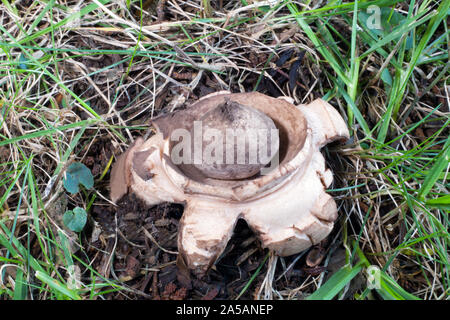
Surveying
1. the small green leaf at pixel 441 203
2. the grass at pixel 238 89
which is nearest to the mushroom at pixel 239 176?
the grass at pixel 238 89

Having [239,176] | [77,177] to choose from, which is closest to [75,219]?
[77,177]

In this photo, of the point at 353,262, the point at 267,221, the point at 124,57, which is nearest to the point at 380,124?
the point at 353,262

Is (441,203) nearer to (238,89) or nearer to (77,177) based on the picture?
(238,89)

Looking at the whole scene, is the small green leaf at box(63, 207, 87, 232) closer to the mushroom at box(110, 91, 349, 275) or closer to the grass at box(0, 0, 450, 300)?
the grass at box(0, 0, 450, 300)

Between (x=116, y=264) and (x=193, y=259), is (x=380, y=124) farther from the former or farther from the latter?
(x=116, y=264)

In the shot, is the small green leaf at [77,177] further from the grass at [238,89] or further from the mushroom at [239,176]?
the mushroom at [239,176]

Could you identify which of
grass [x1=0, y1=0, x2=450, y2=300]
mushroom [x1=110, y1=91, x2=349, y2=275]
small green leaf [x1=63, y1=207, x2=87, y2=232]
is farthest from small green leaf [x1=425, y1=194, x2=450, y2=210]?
small green leaf [x1=63, y1=207, x2=87, y2=232]
